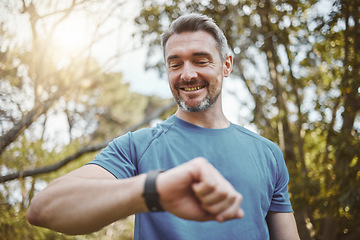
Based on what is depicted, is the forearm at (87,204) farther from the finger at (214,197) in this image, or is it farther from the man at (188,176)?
the finger at (214,197)

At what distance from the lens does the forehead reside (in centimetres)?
192

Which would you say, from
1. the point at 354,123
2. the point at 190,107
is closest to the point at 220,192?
the point at 190,107

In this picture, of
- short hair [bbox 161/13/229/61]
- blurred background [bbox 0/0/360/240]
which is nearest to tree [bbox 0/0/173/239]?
blurred background [bbox 0/0/360/240]

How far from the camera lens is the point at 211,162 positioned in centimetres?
179

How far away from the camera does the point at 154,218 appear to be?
1594 millimetres

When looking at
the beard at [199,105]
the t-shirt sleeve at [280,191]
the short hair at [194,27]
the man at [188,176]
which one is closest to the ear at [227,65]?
the man at [188,176]

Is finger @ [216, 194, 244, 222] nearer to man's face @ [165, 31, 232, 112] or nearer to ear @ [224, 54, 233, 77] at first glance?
man's face @ [165, 31, 232, 112]

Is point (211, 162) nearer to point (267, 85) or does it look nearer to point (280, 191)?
point (280, 191)

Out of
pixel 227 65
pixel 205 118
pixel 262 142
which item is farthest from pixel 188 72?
pixel 262 142

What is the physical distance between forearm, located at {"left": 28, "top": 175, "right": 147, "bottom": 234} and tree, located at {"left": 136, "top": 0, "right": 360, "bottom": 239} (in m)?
3.70

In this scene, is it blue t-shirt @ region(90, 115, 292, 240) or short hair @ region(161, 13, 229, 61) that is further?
short hair @ region(161, 13, 229, 61)

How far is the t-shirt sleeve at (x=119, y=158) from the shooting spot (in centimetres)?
148

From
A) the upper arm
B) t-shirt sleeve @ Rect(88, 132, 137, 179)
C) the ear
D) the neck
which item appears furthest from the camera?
the ear

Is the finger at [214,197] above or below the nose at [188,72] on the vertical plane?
below
